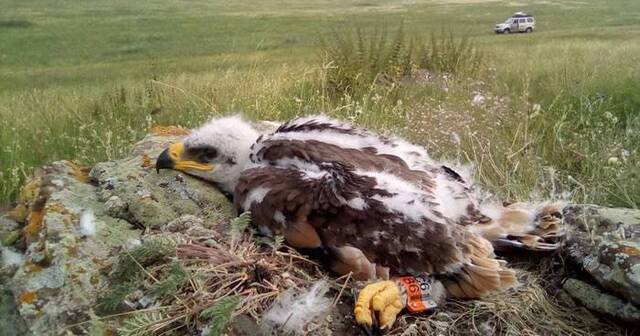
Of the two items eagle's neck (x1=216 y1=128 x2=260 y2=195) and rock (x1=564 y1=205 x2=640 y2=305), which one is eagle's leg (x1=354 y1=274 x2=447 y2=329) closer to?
rock (x1=564 y1=205 x2=640 y2=305)

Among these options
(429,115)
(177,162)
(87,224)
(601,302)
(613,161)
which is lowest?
(601,302)

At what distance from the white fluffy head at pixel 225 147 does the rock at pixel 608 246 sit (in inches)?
69.0

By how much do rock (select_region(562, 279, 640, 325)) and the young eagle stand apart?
0.83ft

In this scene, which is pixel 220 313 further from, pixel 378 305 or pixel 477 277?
pixel 477 277

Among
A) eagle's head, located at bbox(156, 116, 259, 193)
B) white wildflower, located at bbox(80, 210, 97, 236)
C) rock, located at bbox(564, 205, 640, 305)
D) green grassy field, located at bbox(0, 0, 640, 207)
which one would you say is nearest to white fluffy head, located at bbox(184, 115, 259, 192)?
eagle's head, located at bbox(156, 116, 259, 193)

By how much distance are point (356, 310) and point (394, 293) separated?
0.64 feet

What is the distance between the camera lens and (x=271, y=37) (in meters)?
35.6

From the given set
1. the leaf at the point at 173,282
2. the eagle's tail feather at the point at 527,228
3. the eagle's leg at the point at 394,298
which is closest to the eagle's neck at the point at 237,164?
the leaf at the point at 173,282

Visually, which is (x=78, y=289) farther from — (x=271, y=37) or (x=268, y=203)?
(x=271, y=37)

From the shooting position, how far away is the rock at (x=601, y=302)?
296cm

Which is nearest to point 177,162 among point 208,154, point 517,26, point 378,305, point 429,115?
point 208,154

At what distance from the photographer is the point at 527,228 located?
3.44 metres

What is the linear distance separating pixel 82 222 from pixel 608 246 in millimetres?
2479

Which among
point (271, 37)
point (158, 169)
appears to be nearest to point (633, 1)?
point (271, 37)
